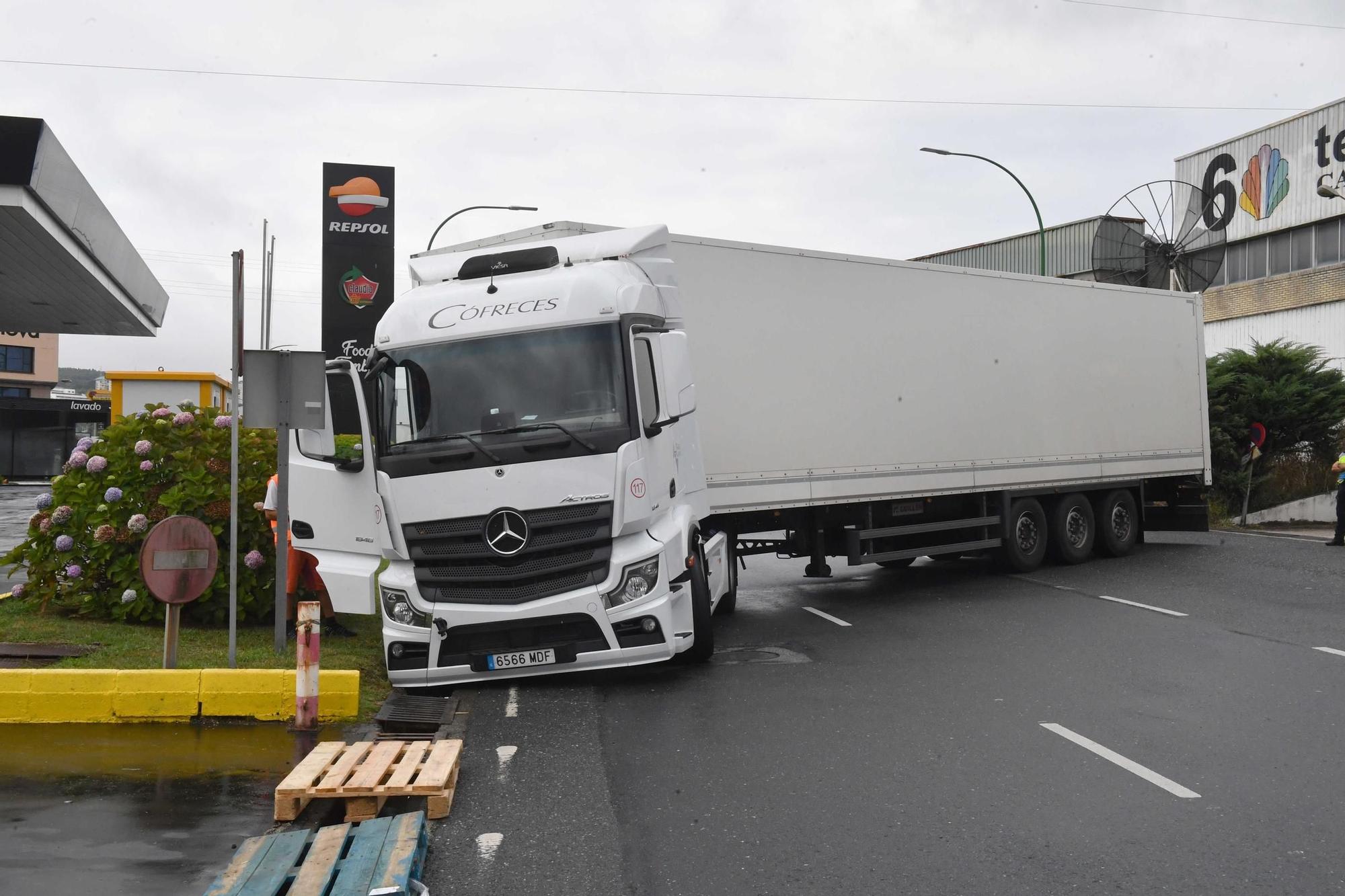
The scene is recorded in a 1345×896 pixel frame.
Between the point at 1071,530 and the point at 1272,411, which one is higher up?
the point at 1272,411

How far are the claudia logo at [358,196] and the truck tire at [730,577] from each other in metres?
11.6

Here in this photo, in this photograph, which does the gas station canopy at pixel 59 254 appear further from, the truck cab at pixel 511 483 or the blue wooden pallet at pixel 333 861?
the blue wooden pallet at pixel 333 861

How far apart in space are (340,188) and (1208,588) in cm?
1549

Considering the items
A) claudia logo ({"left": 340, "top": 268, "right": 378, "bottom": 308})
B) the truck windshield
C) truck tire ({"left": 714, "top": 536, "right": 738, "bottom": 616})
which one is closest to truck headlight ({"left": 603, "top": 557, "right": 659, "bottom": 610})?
the truck windshield

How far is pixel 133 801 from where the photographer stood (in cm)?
593

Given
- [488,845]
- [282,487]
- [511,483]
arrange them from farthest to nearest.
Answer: [282,487] < [511,483] < [488,845]

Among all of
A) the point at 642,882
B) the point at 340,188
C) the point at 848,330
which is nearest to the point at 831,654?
the point at 848,330

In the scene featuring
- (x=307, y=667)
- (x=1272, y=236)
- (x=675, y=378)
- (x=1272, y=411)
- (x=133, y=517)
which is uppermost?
(x=1272, y=236)

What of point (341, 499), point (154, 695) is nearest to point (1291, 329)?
point (341, 499)

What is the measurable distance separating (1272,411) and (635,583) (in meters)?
22.0

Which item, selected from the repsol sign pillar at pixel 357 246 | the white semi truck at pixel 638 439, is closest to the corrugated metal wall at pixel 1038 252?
the repsol sign pillar at pixel 357 246

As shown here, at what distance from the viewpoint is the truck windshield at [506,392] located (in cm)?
884

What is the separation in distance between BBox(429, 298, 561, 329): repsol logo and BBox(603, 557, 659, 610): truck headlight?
209cm

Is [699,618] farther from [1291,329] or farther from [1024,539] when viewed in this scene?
[1291,329]
